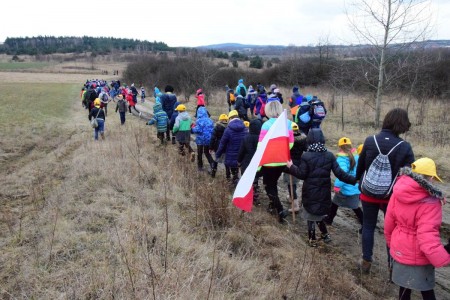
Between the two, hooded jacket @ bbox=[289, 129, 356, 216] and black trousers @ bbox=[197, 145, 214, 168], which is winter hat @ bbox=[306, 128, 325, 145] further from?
black trousers @ bbox=[197, 145, 214, 168]

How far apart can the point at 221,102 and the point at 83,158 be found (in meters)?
17.5

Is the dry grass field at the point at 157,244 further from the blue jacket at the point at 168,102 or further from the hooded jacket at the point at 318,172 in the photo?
the blue jacket at the point at 168,102

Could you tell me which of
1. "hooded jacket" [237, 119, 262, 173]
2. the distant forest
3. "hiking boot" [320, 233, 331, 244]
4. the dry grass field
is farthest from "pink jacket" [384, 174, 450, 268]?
the distant forest

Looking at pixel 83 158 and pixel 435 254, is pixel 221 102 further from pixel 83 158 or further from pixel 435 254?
pixel 435 254

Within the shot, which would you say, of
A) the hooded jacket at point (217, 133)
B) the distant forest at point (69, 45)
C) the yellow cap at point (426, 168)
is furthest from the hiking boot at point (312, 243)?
the distant forest at point (69, 45)

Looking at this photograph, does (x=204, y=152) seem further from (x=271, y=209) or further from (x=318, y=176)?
(x=318, y=176)

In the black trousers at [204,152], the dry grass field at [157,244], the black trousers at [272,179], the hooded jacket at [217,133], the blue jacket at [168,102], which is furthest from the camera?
the blue jacket at [168,102]

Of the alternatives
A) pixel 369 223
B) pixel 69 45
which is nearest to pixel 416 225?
pixel 369 223

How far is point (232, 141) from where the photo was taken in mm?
7371

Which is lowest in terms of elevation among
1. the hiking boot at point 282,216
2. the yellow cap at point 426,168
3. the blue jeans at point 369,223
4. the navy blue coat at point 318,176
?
the hiking boot at point 282,216

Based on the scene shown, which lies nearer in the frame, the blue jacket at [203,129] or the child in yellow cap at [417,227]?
the child in yellow cap at [417,227]

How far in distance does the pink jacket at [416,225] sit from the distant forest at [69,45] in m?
165

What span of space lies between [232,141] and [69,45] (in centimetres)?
20228

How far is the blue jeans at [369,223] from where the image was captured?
4523 millimetres
